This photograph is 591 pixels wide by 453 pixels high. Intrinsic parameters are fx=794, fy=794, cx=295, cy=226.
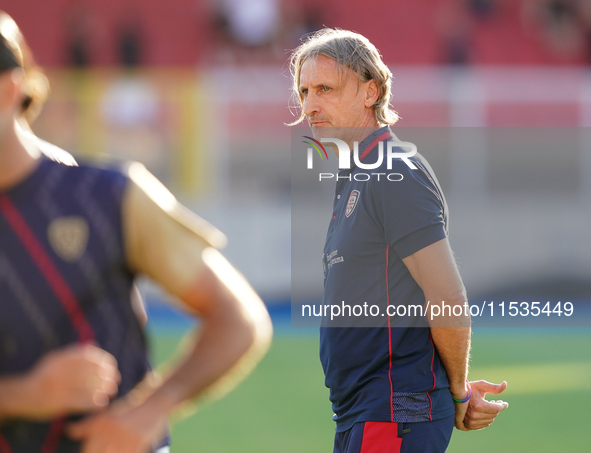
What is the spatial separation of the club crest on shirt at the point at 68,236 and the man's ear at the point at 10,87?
0.27m

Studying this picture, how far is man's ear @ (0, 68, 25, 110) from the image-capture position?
5.41 ft

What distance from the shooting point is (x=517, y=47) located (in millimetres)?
21609

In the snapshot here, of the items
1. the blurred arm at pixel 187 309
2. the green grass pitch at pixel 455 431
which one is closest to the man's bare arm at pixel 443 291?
the blurred arm at pixel 187 309

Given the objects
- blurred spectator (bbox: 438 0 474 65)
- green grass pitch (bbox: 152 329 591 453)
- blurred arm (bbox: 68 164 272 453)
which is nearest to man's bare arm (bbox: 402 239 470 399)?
blurred arm (bbox: 68 164 272 453)

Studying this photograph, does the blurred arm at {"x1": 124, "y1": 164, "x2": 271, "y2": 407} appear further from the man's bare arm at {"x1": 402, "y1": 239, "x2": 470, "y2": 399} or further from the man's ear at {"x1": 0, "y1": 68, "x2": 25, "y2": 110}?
the man's bare arm at {"x1": 402, "y1": 239, "x2": 470, "y2": 399}

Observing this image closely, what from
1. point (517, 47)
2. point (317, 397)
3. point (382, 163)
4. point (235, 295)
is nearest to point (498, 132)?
point (517, 47)

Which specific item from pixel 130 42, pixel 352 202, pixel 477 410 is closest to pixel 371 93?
pixel 352 202

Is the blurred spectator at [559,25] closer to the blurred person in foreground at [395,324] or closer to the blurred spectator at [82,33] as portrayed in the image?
the blurred spectator at [82,33]

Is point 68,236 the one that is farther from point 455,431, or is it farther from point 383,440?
point 455,431

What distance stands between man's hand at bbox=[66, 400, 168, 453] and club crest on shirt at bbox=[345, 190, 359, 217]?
1342 mm

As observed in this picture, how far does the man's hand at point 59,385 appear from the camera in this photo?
5.05 ft

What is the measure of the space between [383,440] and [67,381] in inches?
53.7

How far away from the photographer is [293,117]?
16.2 meters

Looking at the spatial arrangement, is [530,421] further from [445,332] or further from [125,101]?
[125,101]
